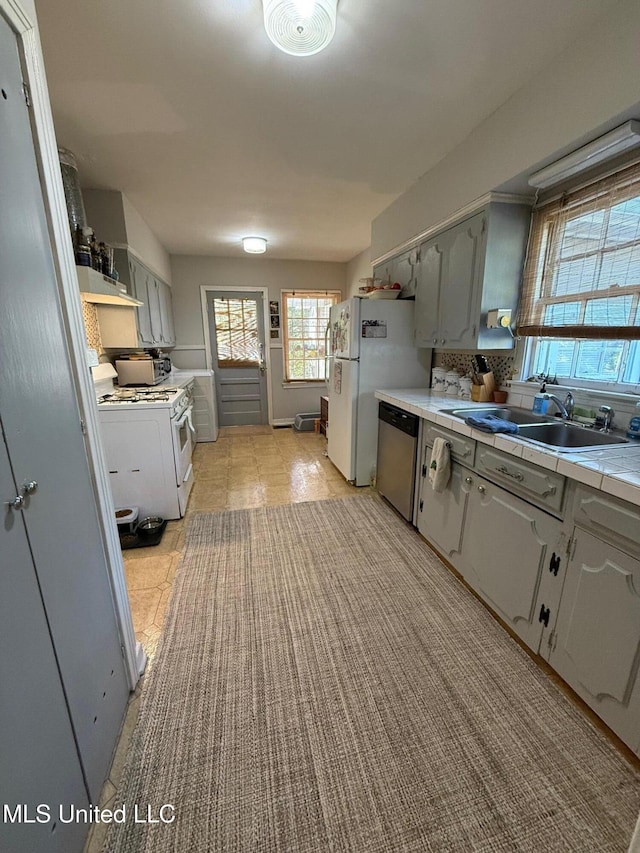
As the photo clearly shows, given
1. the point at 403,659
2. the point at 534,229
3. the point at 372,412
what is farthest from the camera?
the point at 372,412

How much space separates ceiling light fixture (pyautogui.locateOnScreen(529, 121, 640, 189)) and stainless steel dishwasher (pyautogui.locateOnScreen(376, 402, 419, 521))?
143cm

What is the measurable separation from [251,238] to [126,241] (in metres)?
1.50

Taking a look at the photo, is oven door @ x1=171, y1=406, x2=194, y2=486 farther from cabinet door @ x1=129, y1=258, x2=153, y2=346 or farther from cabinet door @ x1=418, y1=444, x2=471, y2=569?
cabinet door @ x1=418, y1=444, x2=471, y2=569

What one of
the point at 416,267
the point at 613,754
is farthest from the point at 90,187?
the point at 613,754

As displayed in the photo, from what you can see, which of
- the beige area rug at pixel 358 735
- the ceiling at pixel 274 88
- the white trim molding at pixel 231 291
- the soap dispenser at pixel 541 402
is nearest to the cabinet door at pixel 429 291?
the ceiling at pixel 274 88

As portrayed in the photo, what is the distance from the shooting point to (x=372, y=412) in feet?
10.1

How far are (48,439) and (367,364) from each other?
242 cm

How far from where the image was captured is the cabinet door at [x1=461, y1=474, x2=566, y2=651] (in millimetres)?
1390

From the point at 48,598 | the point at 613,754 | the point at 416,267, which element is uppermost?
the point at 416,267

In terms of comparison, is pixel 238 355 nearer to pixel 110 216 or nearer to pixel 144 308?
pixel 144 308

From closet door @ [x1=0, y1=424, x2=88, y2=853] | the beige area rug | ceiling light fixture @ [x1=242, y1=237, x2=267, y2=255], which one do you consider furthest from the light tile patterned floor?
ceiling light fixture @ [x1=242, y1=237, x2=267, y2=255]

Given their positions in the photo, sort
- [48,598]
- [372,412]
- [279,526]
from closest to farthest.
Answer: [48,598]
[279,526]
[372,412]

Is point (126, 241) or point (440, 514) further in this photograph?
point (126, 241)

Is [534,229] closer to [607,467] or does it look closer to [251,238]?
[607,467]
